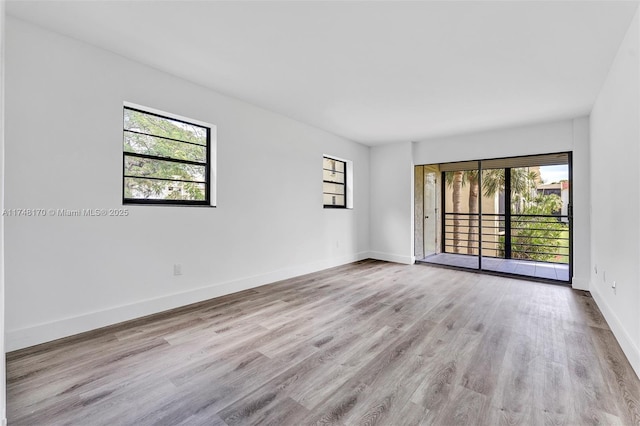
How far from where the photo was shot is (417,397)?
1729mm

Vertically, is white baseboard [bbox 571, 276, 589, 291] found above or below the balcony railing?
below

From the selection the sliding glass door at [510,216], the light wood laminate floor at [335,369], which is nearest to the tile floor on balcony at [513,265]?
the sliding glass door at [510,216]

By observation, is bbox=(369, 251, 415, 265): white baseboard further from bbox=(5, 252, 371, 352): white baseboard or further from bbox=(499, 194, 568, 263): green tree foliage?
bbox=(5, 252, 371, 352): white baseboard

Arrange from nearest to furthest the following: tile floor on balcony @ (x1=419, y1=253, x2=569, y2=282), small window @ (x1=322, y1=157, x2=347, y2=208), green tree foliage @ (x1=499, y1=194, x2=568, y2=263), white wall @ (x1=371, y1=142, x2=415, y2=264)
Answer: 1. tile floor on balcony @ (x1=419, y1=253, x2=569, y2=282)
2. green tree foliage @ (x1=499, y1=194, x2=568, y2=263)
3. small window @ (x1=322, y1=157, x2=347, y2=208)
4. white wall @ (x1=371, y1=142, x2=415, y2=264)

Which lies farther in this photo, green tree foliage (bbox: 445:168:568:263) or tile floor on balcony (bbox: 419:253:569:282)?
green tree foliage (bbox: 445:168:568:263)

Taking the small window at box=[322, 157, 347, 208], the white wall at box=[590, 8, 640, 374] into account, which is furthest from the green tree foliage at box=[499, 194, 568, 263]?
the small window at box=[322, 157, 347, 208]

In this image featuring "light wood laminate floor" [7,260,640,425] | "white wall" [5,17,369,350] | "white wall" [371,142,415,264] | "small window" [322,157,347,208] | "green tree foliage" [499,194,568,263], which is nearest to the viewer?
"light wood laminate floor" [7,260,640,425]

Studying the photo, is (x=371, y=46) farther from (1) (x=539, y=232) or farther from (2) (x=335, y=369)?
(1) (x=539, y=232)

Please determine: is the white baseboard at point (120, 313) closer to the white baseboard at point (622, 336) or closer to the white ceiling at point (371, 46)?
the white ceiling at point (371, 46)

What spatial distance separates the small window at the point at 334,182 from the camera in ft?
18.2

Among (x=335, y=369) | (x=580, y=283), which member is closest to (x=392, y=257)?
(x=580, y=283)

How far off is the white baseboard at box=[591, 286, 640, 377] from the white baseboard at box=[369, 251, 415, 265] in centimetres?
288

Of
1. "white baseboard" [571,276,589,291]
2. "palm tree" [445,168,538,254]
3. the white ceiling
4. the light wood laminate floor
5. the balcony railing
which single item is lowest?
the light wood laminate floor

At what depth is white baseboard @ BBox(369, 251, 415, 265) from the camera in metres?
5.86
